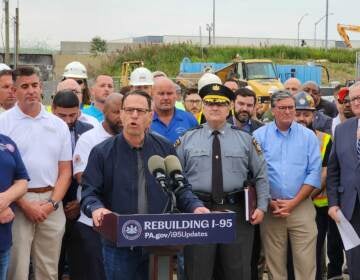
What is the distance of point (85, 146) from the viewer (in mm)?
5242

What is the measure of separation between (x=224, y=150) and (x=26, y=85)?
5.63 feet

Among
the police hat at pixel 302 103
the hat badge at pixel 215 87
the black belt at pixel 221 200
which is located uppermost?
the hat badge at pixel 215 87

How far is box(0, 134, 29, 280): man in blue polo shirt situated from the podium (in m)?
1.29

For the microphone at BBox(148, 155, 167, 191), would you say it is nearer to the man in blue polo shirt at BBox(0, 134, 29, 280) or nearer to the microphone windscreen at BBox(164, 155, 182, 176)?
the microphone windscreen at BBox(164, 155, 182, 176)

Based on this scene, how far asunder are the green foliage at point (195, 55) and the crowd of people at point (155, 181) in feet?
128

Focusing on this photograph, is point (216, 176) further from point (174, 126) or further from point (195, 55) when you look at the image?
point (195, 55)

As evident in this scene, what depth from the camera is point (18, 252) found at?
16.0 feet

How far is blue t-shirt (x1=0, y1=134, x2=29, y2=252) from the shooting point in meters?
4.52

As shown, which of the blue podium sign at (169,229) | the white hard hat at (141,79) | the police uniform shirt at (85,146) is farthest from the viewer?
the white hard hat at (141,79)

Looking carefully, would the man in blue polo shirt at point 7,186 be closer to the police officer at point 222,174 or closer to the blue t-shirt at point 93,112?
the police officer at point 222,174

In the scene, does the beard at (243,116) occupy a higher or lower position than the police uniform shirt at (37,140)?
higher

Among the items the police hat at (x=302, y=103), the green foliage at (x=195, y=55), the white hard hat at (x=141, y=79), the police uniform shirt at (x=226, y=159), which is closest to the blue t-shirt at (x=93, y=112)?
the white hard hat at (x=141, y=79)

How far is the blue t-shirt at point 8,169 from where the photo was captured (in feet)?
14.8

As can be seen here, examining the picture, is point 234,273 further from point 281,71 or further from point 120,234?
point 281,71
